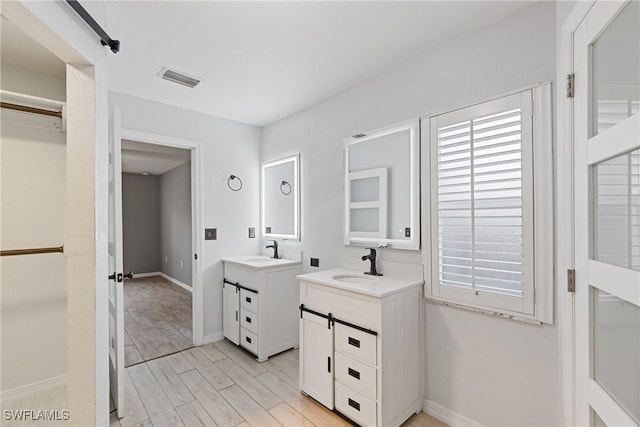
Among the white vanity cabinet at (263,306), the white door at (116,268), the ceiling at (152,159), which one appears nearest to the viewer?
the white door at (116,268)

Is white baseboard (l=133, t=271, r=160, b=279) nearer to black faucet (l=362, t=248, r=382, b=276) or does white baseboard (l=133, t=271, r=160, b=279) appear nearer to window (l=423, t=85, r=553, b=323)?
black faucet (l=362, t=248, r=382, b=276)

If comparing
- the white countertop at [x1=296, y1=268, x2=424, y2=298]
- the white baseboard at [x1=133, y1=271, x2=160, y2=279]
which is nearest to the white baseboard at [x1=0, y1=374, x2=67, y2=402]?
the white countertop at [x1=296, y1=268, x2=424, y2=298]

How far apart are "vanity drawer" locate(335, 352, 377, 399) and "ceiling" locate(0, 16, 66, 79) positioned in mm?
2722

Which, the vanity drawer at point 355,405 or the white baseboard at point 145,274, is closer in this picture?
the vanity drawer at point 355,405

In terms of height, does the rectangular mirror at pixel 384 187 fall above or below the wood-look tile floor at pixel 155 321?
above

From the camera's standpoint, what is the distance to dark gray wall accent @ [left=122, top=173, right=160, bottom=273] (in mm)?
6445

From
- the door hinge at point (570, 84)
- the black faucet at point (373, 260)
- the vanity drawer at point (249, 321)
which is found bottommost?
the vanity drawer at point (249, 321)

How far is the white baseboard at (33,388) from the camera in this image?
2049 mm

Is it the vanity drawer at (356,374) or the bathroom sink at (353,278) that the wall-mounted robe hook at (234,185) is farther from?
the vanity drawer at (356,374)

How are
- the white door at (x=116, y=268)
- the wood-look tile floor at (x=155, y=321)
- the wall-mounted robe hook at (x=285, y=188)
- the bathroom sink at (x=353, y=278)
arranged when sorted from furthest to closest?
the wall-mounted robe hook at (x=285, y=188) → the wood-look tile floor at (x=155, y=321) → the bathroom sink at (x=353, y=278) → the white door at (x=116, y=268)

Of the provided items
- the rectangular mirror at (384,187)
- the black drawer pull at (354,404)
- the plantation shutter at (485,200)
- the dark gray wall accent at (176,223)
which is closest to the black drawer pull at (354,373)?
the black drawer pull at (354,404)

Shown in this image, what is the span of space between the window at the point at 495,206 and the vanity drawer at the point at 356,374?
25.9 inches

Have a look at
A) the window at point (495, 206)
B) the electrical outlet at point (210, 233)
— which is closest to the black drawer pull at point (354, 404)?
the window at point (495, 206)

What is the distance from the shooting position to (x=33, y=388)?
2.14m
